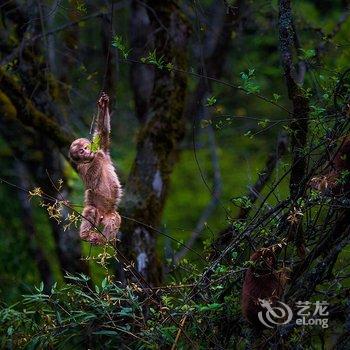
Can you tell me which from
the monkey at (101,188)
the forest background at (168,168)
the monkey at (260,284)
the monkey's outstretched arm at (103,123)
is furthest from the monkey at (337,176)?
the monkey at (101,188)

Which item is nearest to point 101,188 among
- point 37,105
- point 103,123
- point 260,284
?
point 103,123

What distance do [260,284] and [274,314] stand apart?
0.80 feet

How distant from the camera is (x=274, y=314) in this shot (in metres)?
5.06

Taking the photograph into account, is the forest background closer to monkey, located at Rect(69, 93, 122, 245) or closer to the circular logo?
the circular logo

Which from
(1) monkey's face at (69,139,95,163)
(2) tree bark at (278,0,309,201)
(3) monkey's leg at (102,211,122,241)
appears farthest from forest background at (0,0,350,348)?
(3) monkey's leg at (102,211,122,241)

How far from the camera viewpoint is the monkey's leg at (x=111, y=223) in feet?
22.4

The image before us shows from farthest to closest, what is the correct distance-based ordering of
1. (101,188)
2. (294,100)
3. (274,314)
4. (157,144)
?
(157,144)
(101,188)
(294,100)
(274,314)

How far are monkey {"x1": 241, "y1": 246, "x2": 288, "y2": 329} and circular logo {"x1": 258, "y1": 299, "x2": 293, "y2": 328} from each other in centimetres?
4

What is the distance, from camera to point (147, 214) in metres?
8.41

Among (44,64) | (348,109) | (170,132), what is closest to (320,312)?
(348,109)

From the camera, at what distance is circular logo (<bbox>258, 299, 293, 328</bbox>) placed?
4.95 meters

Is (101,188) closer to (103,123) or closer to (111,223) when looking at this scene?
(111,223)

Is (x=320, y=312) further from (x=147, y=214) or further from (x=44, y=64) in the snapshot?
(x=44, y=64)

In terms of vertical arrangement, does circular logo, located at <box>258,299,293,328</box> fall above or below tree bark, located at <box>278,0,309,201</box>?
below
